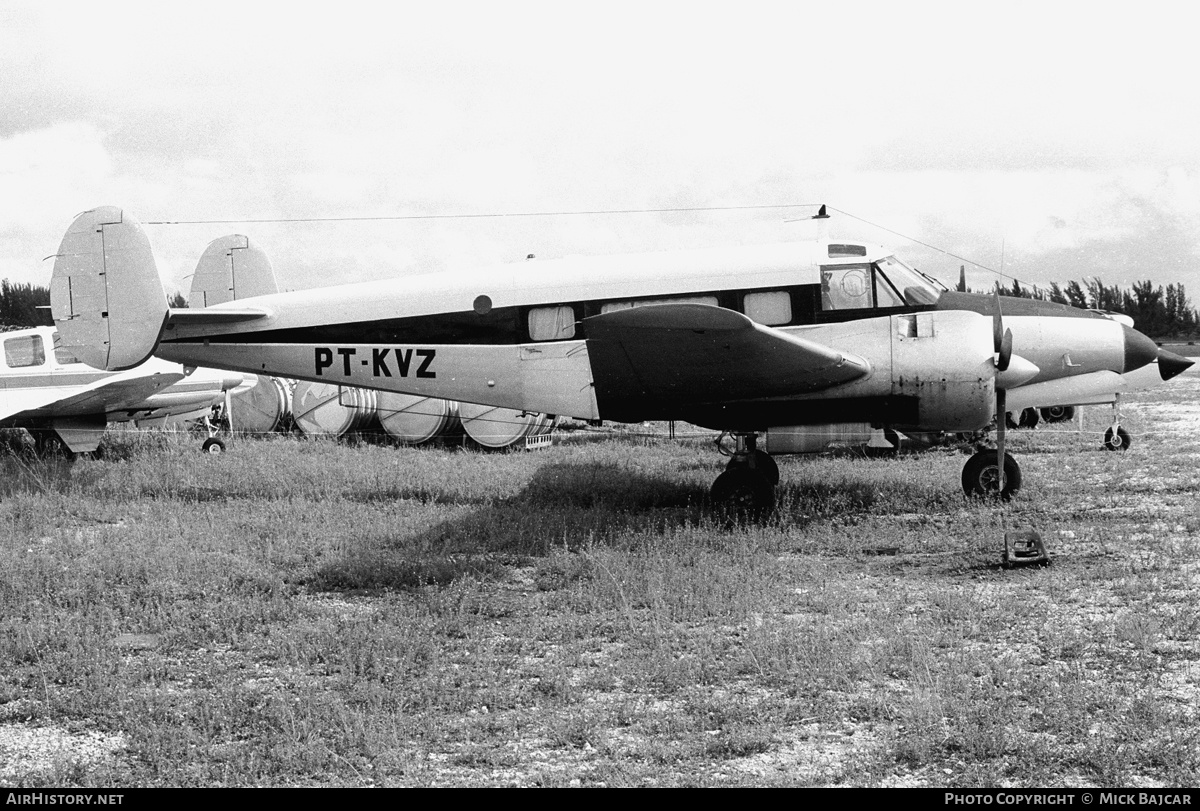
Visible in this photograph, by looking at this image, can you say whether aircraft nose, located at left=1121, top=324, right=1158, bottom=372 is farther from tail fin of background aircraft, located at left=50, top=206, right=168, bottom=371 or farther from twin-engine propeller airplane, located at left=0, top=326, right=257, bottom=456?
twin-engine propeller airplane, located at left=0, top=326, right=257, bottom=456

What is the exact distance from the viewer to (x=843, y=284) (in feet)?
34.9

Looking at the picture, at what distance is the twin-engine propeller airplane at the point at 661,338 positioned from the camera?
984 centimetres

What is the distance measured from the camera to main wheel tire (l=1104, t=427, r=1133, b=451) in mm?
15080

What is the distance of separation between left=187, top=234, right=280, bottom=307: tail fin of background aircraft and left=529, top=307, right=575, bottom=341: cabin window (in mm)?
6023

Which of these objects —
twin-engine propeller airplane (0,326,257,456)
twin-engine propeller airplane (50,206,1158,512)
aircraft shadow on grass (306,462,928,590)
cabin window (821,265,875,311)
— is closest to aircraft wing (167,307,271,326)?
twin-engine propeller airplane (50,206,1158,512)

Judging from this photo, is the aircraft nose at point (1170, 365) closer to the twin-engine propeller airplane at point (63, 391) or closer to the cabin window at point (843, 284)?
the cabin window at point (843, 284)

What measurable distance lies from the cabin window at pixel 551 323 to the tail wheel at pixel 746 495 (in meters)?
2.39

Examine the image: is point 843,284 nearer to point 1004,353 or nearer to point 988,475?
point 1004,353

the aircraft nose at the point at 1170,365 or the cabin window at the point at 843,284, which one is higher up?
the cabin window at the point at 843,284

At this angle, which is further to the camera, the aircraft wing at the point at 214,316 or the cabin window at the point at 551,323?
the aircraft wing at the point at 214,316

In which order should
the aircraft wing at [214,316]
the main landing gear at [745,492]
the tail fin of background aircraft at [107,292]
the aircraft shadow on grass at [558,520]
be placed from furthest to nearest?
the tail fin of background aircraft at [107,292] < the aircraft wing at [214,316] < the main landing gear at [745,492] < the aircraft shadow on grass at [558,520]

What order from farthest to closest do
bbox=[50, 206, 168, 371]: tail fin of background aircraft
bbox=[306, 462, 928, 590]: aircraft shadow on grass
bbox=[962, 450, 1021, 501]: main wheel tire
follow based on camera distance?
1. bbox=[50, 206, 168, 371]: tail fin of background aircraft
2. bbox=[962, 450, 1021, 501]: main wheel tire
3. bbox=[306, 462, 928, 590]: aircraft shadow on grass

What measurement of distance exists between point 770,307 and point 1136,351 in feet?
13.4

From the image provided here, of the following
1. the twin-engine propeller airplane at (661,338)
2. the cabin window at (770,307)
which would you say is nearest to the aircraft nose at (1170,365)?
the twin-engine propeller airplane at (661,338)
